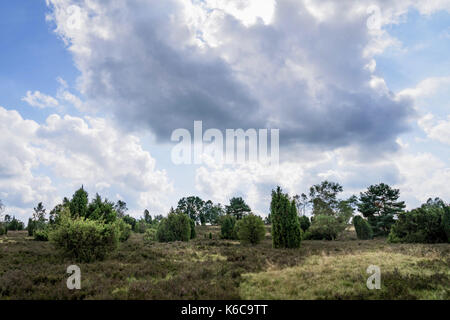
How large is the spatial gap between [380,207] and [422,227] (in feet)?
64.7

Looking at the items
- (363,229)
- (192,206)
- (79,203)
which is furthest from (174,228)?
(192,206)

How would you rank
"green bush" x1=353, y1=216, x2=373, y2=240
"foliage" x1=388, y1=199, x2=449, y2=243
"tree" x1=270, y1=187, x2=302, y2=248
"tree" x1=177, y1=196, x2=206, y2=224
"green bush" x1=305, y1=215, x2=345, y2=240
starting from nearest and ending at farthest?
"tree" x1=270, y1=187, x2=302, y2=248, "foliage" x1=388, y1=199, x2=449, y2=243, "green bush" x1=305, y1=215, x2=345, y2=240, "green bush" x1=353, y1=216, x2=373, y2=240, "tree" x1=177, y1=196, x2=206, y2=224

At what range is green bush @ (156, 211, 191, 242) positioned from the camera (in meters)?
33.9

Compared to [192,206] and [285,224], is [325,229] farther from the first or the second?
[192,206]

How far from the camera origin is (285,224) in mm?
21188

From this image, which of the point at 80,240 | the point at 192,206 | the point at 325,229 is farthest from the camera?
the point at 192,206

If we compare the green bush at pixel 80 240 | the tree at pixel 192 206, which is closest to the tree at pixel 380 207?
the green bush at pixel 80 240

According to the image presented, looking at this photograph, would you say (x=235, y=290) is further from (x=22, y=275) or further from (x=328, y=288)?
(x=22, y=275)

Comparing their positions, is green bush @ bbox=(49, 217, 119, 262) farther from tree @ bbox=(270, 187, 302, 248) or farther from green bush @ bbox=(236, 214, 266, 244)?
green bush @ bbox=(236, 214, 266, 244)

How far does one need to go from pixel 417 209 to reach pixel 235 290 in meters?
29.3

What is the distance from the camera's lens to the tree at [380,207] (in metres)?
42.5

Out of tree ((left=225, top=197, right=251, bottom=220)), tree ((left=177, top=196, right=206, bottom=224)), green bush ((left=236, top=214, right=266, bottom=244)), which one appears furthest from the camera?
tree ((left=177, top=196, right=206, bottom=224))

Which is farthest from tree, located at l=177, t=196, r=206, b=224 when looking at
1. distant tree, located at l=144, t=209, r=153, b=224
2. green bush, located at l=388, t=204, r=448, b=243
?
green bush, located at l=388, t=204, r=448, b=243

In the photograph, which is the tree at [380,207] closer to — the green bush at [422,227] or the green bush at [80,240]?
the green bush at [422,227]
